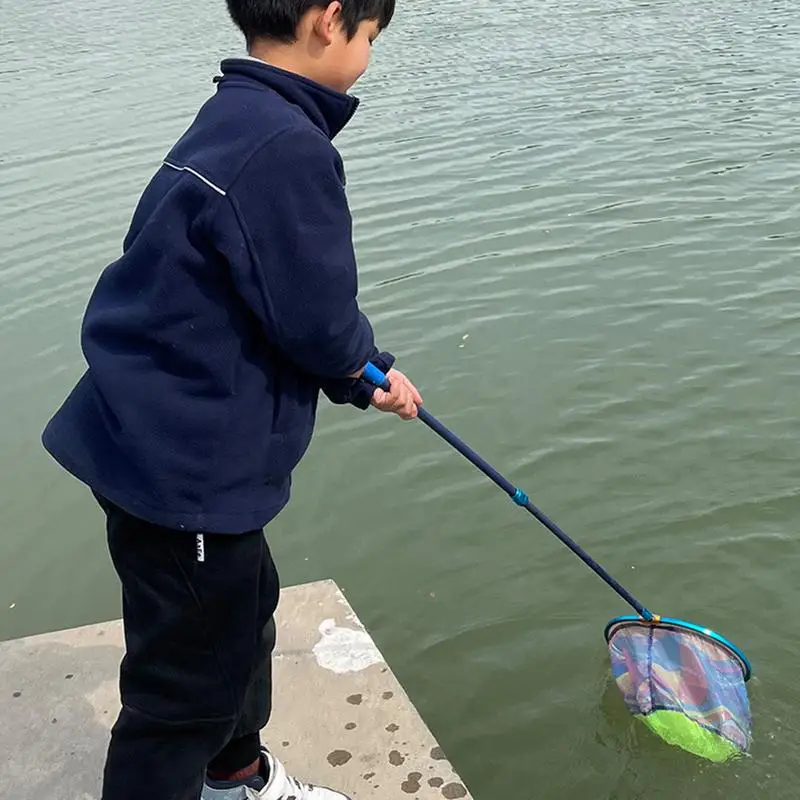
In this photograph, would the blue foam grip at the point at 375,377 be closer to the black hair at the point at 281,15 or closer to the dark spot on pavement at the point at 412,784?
the black hair at the point at 281,15

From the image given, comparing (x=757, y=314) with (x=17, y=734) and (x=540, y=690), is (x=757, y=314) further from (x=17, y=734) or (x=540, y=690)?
(x=17, y=734)

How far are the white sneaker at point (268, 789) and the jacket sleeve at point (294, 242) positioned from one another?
1222 mm

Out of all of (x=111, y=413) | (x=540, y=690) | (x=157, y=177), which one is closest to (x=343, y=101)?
(x=157, y=177)

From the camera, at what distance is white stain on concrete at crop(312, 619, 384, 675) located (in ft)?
11.3

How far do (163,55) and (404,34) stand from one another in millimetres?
3658

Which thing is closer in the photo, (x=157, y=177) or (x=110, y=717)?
(x=157, y=177)

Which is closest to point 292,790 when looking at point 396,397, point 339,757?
point 339,757

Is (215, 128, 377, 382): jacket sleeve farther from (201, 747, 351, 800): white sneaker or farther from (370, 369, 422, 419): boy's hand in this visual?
(201, 747, 351, 800): white sneaker

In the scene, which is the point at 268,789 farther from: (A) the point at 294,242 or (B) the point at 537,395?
(B) the point at 537,395

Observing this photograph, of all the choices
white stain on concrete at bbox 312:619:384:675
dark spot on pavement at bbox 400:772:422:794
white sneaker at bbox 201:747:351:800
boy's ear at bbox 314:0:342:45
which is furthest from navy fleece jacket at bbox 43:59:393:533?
white stain on concrete at bbox 312:619:384:675

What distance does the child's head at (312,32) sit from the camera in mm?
2113

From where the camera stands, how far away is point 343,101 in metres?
2.19

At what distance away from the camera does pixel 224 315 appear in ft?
6.88

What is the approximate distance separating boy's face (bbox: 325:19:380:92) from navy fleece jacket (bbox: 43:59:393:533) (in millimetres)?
54
